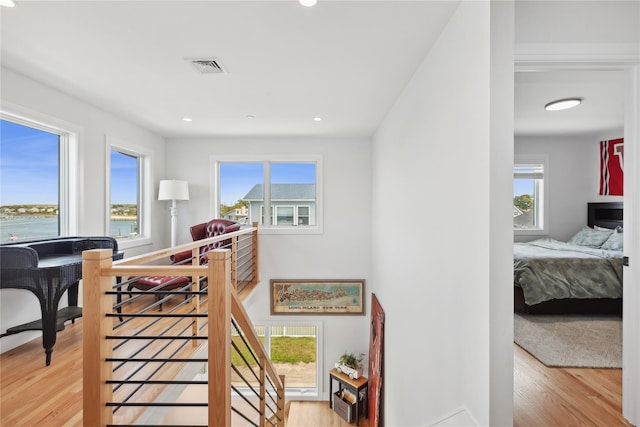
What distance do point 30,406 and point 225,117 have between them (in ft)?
10.3

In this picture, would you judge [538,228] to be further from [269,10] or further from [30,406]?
[30,406]

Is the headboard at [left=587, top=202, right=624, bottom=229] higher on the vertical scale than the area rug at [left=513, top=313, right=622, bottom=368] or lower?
higher

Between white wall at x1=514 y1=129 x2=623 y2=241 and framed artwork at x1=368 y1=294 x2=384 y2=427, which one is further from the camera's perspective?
white wall at x1=514 y1=129 x2=623 y2=241

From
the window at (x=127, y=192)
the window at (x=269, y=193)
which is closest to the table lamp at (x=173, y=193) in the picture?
the window at (x=127, y=192)

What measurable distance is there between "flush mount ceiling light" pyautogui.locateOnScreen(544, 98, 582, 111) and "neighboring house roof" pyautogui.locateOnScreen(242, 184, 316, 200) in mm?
3386

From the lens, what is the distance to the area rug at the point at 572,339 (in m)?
2.23

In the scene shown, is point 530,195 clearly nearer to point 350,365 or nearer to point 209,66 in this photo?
point 350,365

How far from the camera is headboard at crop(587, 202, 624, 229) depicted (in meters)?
4.45

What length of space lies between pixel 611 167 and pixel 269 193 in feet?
17.6

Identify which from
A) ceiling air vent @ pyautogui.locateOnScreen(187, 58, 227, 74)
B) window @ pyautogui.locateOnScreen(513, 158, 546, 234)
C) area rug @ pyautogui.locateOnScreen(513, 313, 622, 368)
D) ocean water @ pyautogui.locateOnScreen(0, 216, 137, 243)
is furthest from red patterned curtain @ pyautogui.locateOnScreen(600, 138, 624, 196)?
ocean water @ pyautogui.locateOnScreen(0, 216, 137, 243)

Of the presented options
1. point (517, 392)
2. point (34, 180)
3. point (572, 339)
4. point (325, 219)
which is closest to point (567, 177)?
point (572, 339)

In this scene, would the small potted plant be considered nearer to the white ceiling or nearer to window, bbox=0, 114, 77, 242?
the white ceiling

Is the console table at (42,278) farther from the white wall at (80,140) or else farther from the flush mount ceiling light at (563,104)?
the flush mount ceiling light at (563,104)

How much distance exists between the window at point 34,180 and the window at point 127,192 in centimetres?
47
